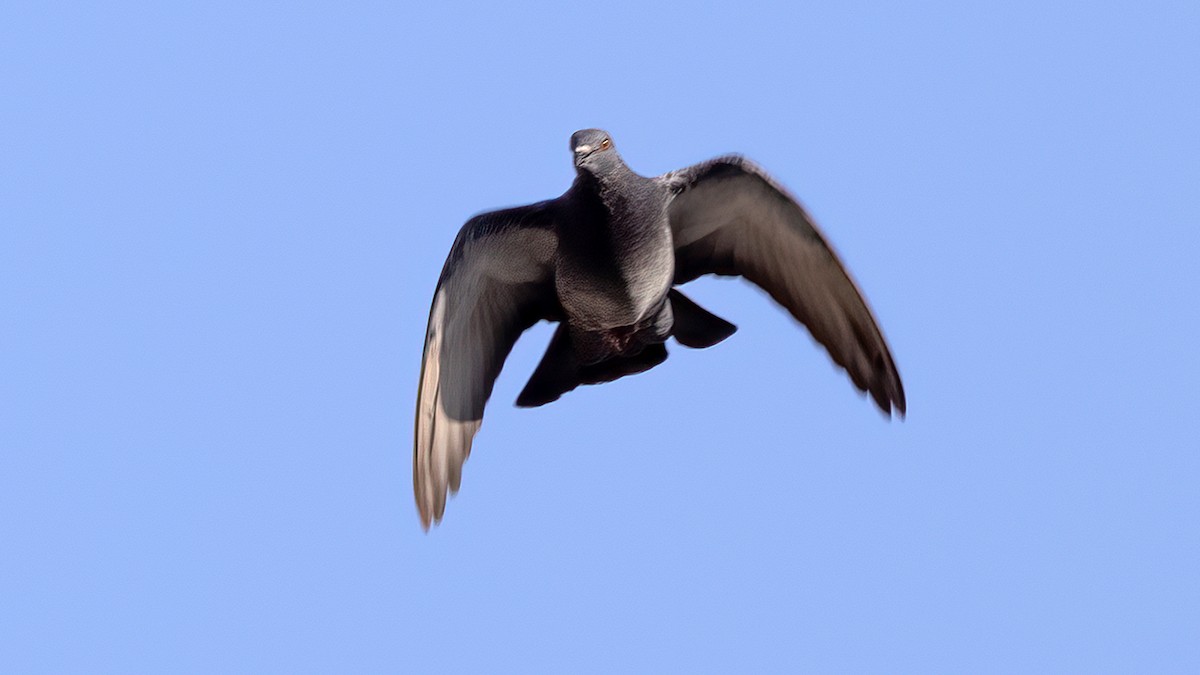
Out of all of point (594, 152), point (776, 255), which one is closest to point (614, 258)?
point (594, 152)

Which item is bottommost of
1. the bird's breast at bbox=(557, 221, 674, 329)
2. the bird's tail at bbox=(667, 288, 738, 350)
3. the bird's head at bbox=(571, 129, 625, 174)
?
the bird's tail at bbox=(667, 288, 738, 350)

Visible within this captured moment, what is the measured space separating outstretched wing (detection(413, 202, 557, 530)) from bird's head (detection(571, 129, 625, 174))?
2.78ft

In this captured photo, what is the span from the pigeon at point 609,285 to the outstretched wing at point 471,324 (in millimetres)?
12

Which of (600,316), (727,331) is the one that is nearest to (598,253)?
(600,316)

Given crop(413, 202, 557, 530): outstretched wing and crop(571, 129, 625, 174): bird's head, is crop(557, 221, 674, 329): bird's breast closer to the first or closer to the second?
crop(413, 202, 557, 530): outstretched wing

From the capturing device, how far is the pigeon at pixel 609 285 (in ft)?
44.8

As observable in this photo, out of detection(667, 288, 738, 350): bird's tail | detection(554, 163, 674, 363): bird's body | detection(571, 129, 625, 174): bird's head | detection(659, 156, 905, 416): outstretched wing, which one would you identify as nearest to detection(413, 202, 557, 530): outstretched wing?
detection(554, 163, 674, 363): bird's body

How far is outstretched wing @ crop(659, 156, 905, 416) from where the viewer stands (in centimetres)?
1380

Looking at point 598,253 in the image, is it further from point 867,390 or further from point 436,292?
point 867,390

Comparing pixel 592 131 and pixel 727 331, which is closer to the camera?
pixel 592 131

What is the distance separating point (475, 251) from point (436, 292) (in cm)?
49

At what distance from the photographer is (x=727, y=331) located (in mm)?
14555

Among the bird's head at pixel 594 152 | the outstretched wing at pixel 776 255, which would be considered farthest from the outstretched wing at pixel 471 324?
the outstretched wing at pixel 776 255

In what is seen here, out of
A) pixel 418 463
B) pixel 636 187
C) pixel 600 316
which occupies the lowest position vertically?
pixel 418 463
